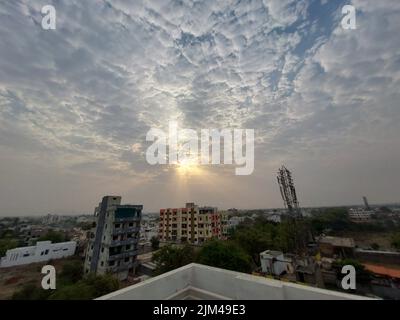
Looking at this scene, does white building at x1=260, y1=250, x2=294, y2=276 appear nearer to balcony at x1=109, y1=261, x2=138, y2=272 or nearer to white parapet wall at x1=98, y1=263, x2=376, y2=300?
balcony at x1=109, y1=261, x2=138, y2=272

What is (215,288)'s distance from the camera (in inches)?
63.8

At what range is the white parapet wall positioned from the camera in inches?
47.6

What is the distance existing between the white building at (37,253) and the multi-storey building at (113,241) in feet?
25.6

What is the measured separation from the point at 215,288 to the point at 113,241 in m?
12.6

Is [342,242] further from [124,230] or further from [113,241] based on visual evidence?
[113,241]

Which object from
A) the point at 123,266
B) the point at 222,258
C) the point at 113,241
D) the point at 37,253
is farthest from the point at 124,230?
the point at 37,253

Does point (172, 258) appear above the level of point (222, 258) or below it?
below

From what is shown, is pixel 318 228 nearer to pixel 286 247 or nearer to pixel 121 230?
pixel 286 247

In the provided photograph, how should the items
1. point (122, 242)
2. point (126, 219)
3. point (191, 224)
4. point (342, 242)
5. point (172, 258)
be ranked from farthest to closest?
point (191, 224)
point (342, 242)
point (126, 219)
point (122, 242)
point (172, 258)

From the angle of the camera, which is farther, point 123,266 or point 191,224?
point 191,224
